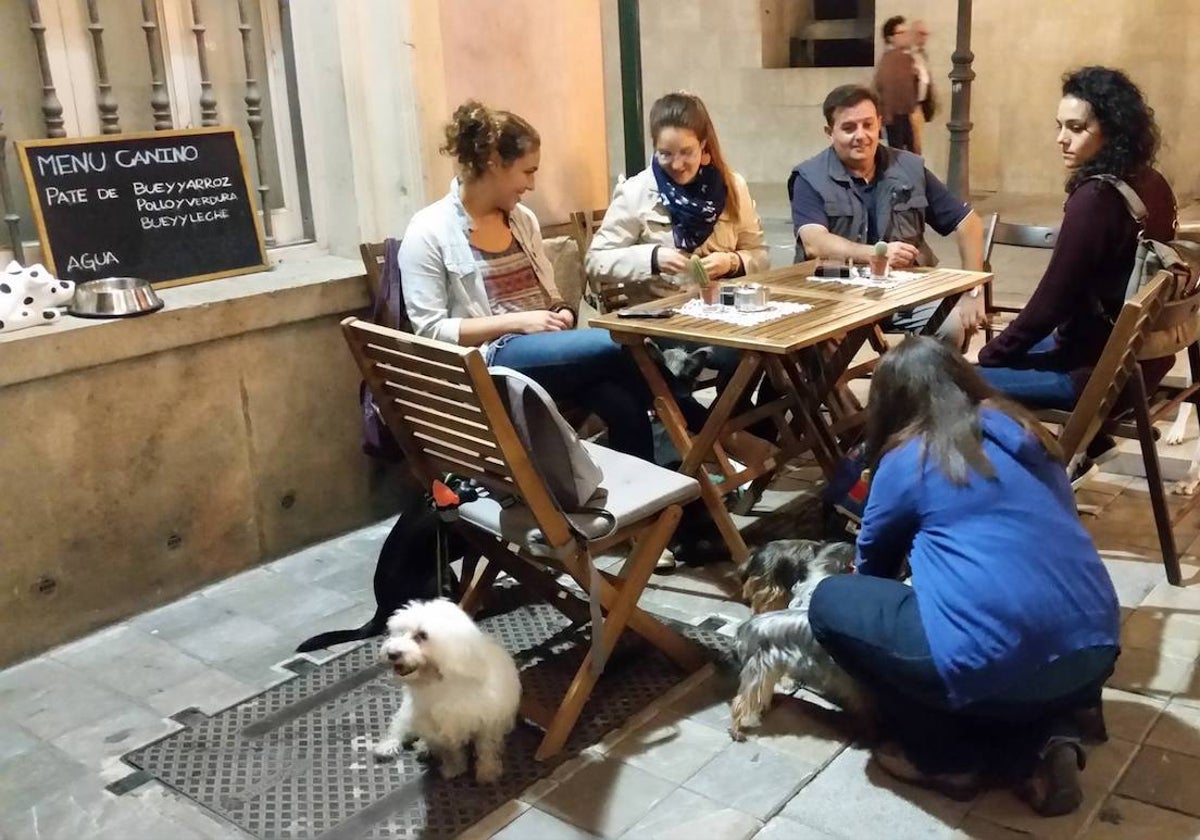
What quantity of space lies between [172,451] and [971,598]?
2.38 m

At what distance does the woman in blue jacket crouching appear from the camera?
2.23 metres

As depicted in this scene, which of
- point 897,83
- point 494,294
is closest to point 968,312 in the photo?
point 494,294

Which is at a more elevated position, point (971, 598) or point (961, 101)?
point (961, 101)

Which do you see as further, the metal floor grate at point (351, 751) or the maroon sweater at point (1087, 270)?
the maroon sweater at point (1087, 270)

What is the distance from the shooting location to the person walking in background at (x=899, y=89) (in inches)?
234

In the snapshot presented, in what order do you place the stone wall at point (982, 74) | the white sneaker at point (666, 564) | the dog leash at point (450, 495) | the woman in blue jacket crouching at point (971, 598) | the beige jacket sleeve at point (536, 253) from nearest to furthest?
1. the woman in blue jacket crouching at point (971, 598)
2. the dog leash at point (450, 495)
3. the white sneaker at point (666, 564)
4. the beige jacket sleeve at point (536, 253)
5. the stone wall at point (982, 74)

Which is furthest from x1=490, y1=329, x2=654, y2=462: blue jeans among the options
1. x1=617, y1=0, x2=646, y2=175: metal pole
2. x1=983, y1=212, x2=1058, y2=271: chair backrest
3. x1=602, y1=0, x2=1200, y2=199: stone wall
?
x1=602, y1=0, x2=1200, y2=199: stone wall

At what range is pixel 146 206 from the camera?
3582mm

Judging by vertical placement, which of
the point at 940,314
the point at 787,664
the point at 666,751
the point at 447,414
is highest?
the point at 447,414

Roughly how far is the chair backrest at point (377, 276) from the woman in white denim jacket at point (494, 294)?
9cm

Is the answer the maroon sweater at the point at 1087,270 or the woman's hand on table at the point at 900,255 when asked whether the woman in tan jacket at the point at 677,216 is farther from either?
the maroon sweater at the point at 1087,270

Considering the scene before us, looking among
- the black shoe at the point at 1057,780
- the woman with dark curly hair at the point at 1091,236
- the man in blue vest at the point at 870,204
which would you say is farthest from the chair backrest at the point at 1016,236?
the black shoe at the point at 1057,780

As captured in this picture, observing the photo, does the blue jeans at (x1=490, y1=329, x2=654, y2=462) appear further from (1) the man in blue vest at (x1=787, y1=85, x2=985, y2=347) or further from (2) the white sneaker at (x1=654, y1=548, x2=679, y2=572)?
(1) the man in blue vest at (x1=787, y1=85, x2=985, y2=347)

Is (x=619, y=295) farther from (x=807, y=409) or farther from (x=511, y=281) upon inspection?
(x=807, y=409)
